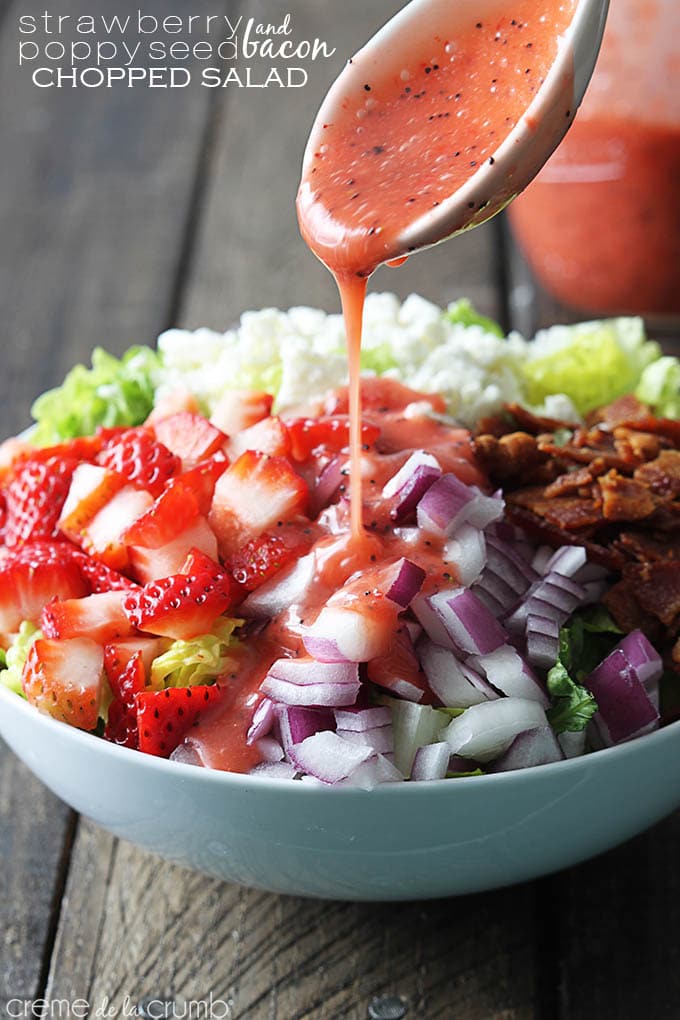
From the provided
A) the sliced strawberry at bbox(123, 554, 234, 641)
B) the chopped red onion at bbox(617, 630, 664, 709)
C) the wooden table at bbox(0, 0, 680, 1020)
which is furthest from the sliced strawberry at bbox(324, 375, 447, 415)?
the wooden table at bbox(0, 0, 680, 1020)

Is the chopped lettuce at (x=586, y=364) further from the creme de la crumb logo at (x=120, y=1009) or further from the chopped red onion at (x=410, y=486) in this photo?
the creme de la crumb logo at (x=120, y=1009)

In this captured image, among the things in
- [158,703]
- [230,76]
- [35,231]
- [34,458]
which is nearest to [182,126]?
[230,76]

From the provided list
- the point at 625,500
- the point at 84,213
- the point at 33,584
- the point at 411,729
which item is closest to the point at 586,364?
the point at 625,500

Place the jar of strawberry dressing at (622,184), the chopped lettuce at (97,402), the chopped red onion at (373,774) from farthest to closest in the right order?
the jar of strawberry dressing at (622,184)
the chopped lettuce at (97,402)
the chopped red onion at (373,774)

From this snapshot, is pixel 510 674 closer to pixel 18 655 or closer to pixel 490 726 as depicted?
pixel 490 726

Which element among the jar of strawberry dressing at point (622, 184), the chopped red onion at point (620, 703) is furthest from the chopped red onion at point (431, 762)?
the jar of strawberry dressing at point (622, 184)

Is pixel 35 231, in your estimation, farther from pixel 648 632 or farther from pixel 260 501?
pixel 648 632
